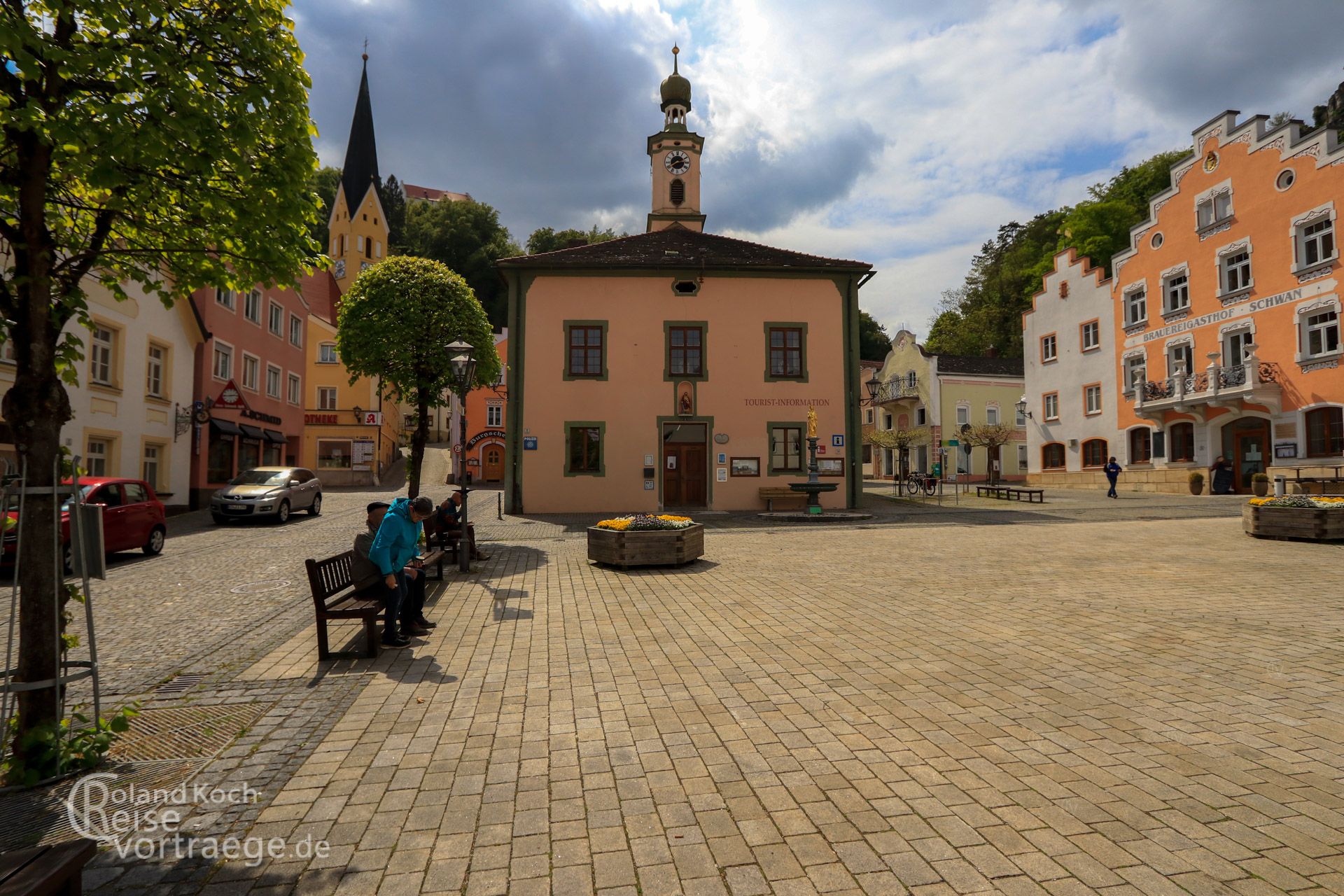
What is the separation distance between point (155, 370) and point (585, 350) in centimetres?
1343

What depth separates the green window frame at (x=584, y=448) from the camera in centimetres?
2439

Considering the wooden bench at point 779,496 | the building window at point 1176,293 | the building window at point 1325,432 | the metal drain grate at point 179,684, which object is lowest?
the metal drain grate at point 179,684

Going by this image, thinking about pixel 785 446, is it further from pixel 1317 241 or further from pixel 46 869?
pixel 46 869

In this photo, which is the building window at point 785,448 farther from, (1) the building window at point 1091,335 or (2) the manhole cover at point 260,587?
(1) the building window at point 1091,335

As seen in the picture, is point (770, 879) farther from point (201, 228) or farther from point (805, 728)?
point (201, 228)

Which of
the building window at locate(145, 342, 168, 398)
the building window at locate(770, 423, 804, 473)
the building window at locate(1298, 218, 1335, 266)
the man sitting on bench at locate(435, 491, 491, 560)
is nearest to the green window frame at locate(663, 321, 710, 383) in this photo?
the building window at locate(770, 423, 804, 473)

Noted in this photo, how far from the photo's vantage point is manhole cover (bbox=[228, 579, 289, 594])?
10.2 m

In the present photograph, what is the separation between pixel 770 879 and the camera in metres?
2.87

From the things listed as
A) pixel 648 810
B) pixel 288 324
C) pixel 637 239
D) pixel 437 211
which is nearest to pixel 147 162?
pixel 648 810

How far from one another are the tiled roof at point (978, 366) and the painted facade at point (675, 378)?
2713cm

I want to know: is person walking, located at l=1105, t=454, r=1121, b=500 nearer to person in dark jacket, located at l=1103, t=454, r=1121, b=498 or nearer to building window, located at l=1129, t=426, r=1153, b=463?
person in dark jacket, located at l=1103, t=454, r=1121, b=498

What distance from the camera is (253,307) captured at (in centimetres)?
2948

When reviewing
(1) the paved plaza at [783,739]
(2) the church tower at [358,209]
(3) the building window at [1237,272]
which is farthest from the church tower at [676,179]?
(2) the church tower at [358,209]

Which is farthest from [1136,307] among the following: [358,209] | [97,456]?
[358,209]
